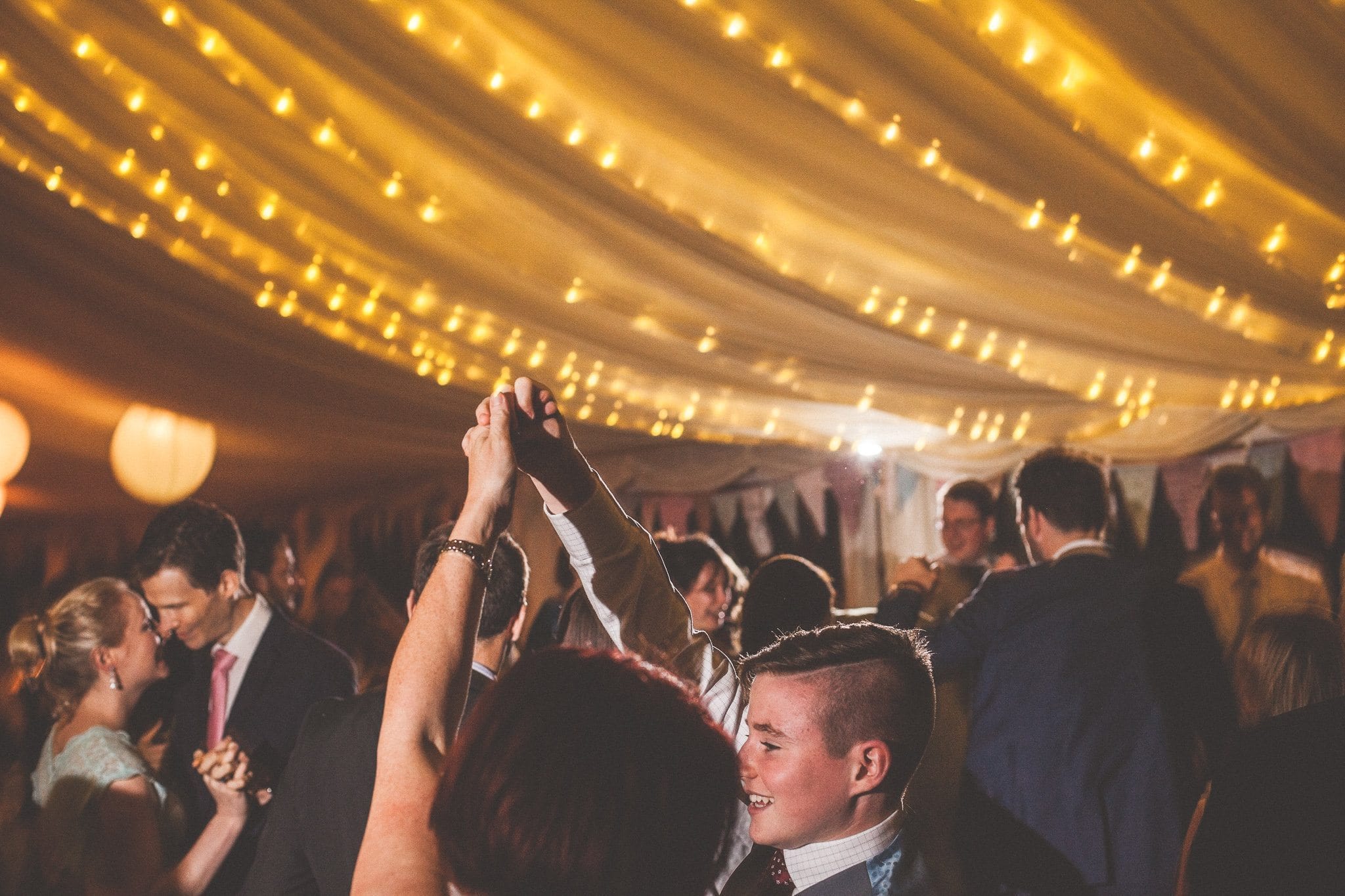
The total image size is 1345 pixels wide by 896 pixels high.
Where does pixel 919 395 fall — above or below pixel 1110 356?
below

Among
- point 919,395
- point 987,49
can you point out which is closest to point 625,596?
point 987,49

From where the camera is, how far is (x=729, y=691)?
1577 millimetres

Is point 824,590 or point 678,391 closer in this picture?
point 824,590

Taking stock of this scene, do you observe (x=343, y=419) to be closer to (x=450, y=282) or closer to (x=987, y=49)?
(x=450, y=282)

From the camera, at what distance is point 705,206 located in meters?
3.26

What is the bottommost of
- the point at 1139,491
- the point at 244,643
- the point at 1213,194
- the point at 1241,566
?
the point at 244,643

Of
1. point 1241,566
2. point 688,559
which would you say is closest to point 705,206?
point 688,559

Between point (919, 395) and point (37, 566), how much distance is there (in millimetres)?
8180

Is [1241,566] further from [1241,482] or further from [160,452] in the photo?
[160,452]

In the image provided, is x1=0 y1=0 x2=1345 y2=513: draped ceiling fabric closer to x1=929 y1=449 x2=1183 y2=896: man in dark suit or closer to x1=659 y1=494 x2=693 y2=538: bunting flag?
x1=929 y1=449 x2=1183 y2=896: man in dark suit

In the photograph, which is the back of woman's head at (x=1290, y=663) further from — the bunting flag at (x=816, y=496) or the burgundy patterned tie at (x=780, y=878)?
the bunting flag at (x=816, y=496)

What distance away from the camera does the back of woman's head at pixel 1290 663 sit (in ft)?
6.53

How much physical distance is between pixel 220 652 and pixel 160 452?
2.75m

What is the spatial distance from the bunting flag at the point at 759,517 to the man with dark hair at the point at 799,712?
4945mm
